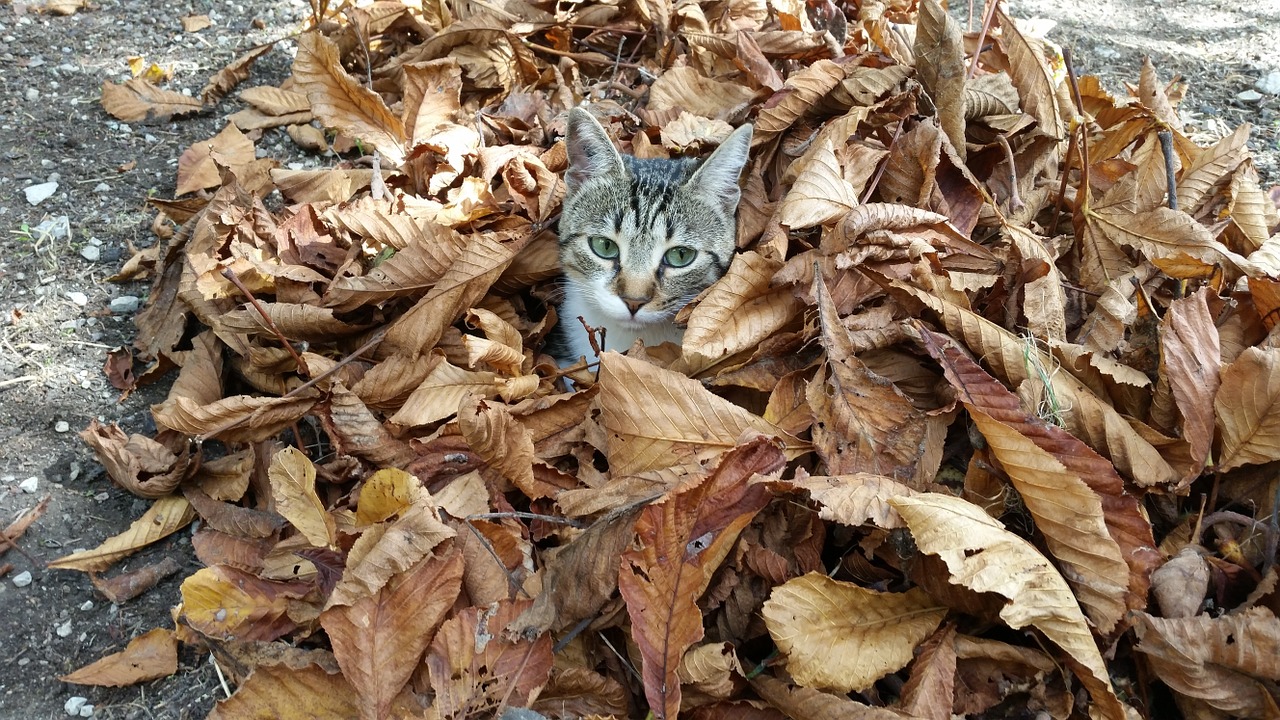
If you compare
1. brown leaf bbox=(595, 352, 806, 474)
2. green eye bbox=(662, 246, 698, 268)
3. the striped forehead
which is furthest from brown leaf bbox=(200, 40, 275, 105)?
brown leaf bbox=(595, 352, 806, 474)

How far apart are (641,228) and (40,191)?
2.31m

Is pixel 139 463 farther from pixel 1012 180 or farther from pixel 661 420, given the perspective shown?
pixel 1012 180

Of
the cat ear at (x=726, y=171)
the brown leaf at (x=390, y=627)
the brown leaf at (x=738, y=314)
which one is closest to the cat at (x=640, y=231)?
the cat ear at (x=726, y=171)

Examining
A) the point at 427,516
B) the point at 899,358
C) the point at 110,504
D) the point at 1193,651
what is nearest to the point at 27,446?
the point at 110,504

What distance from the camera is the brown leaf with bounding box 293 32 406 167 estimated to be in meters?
3.25

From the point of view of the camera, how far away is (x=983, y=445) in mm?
1986

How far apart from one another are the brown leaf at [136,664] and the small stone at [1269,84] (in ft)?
14.7

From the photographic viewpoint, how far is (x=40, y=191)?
10.9 ft

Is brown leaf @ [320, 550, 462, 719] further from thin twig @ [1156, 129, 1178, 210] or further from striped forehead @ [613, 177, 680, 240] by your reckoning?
thin twig @ [1156, 129, 1178, 210]

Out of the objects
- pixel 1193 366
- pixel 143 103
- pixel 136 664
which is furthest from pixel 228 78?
pixel 1193 366

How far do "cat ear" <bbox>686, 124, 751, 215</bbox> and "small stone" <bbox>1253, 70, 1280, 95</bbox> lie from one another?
2472 millimetres

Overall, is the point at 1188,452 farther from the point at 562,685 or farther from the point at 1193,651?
the point at 562,685

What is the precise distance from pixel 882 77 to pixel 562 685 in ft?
6.71

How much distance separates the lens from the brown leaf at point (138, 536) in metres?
2.29
